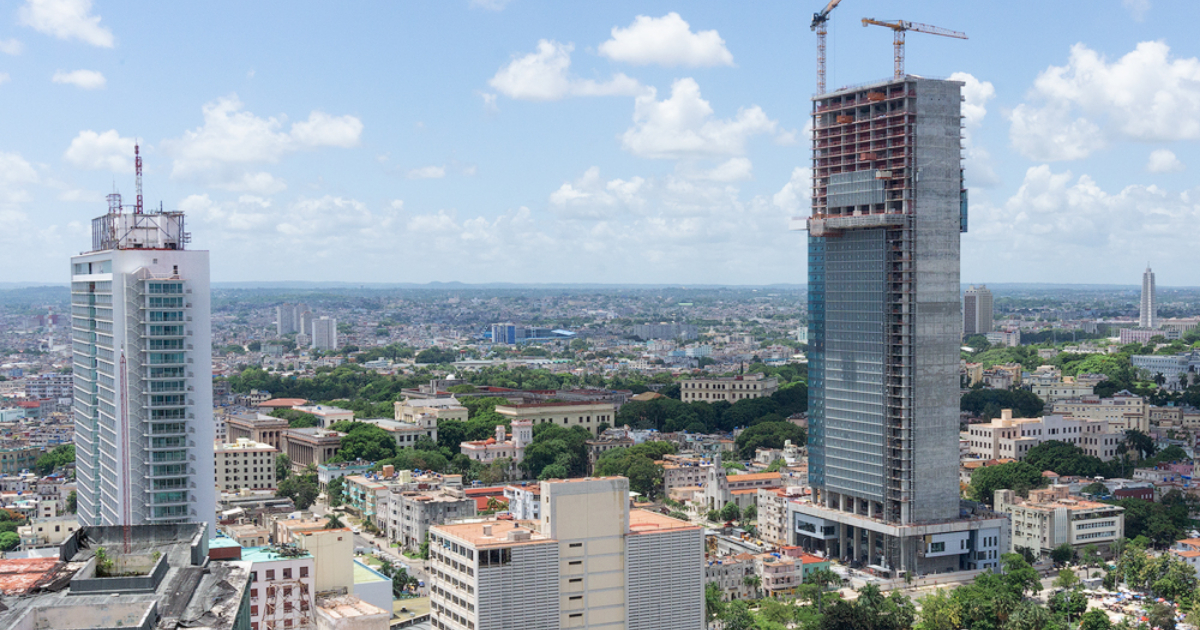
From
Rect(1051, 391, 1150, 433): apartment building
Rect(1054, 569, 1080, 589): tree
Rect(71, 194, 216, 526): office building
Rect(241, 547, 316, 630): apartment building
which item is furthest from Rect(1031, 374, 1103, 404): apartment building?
Rect(241, 547, 316, 630): apartment building

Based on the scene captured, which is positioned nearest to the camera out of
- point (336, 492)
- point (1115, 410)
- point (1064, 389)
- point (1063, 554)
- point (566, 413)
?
point (1063, 554)

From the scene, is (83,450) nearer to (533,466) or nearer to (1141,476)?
(533,466)

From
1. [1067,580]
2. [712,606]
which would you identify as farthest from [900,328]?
[712,606]

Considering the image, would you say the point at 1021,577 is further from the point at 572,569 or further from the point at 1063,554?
the point at 572,569

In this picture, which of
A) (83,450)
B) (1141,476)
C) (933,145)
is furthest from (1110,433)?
(83,450)

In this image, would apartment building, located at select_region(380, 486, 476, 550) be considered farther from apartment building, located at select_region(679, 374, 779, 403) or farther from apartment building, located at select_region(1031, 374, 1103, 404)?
apartment building, located at select_region(1031, 374, 1103, 404)

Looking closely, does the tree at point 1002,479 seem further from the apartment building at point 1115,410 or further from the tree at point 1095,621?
the apartment building at point 1115,410
